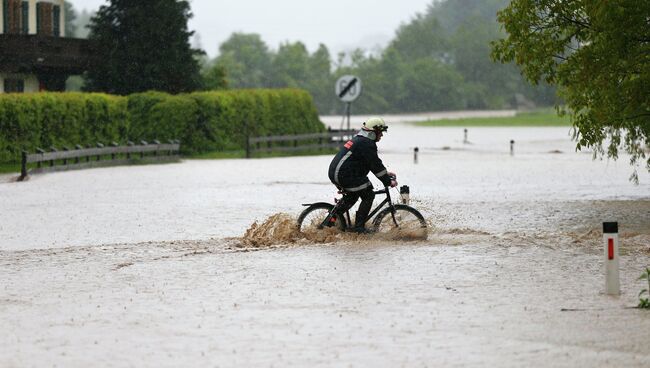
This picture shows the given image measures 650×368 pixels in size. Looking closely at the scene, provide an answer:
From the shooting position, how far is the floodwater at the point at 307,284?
9.13 m

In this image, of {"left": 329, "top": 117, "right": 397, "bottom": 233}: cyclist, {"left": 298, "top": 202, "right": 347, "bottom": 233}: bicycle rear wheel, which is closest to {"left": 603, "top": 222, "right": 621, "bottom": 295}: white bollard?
{"left": 329, "top": 117, "right": 397, "bottom": 233}: cyclist

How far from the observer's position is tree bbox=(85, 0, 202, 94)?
163 feet

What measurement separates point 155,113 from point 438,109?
85783mm

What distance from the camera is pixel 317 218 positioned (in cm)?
1630

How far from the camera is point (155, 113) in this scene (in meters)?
43.8

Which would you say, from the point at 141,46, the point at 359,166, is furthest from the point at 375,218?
the point at 141,46

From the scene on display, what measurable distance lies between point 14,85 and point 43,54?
7.17 ft

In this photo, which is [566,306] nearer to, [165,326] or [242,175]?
[165,326]

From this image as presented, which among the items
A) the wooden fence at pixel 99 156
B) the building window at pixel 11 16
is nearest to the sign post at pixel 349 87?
the wooden fence at pixel 99 156

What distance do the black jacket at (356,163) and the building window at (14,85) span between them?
3668 cm

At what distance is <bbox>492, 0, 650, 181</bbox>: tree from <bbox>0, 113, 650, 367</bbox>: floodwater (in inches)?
67.3

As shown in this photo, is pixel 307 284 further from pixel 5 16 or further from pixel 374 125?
pixel 5 16

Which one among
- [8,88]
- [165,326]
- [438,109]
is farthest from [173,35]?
[438,109]

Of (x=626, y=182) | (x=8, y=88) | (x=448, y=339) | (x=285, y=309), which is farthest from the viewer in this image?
(x=8, y=88)
